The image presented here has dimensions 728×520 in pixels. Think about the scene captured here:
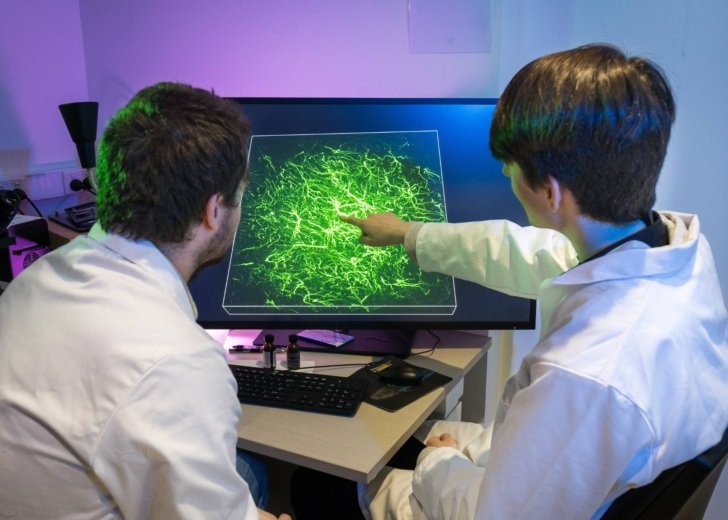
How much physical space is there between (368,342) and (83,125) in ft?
4.23

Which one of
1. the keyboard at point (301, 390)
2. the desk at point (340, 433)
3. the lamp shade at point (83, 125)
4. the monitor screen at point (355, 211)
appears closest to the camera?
the desk at point (340, 433)

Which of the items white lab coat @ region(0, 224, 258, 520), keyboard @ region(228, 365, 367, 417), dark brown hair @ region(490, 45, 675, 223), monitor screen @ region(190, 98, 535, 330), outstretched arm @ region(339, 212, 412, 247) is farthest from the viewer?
monitor screen @ region(190, 98, 535, 330)

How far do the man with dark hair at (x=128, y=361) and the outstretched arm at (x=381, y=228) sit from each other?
0.67m

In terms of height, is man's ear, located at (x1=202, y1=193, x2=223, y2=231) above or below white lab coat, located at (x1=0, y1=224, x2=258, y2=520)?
above

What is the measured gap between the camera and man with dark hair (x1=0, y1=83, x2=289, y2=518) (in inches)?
32.6

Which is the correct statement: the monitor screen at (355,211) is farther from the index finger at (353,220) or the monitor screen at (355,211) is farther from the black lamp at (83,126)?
the black lamp at (83,126)

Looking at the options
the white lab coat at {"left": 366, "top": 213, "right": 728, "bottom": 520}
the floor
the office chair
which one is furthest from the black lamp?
the office chair

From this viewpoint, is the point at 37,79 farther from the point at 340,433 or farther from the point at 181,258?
the point at 340,433

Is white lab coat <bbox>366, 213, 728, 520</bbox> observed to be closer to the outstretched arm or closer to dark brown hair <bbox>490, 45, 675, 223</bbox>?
dark brown hair <bbox>490, 45, 675, 223</bbox>

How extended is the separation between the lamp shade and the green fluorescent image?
82cm

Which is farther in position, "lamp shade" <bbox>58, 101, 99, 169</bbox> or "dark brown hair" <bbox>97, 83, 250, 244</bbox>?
"lamp shade" <bbox>58, 101, 99, 169</bbox>

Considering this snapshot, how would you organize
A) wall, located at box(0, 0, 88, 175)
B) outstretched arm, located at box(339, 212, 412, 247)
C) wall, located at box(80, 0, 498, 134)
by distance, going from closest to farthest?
1. outstretched arm, located at box(339, 212, 412, 247)
2. wall, located at box(80, 0, 498, 134)
3. wall, located at box(0, 0, 88, 175)

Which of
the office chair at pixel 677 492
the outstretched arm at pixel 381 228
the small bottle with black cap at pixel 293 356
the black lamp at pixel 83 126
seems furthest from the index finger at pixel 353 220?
the black lamp at pixel 83 126

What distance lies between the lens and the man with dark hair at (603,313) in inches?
35.5
